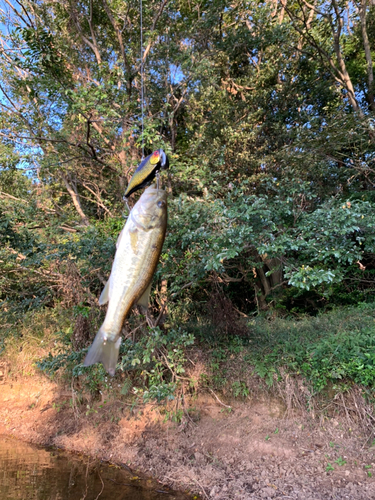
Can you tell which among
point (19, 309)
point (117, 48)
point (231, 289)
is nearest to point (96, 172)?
point (117, 48)

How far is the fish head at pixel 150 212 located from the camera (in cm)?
240

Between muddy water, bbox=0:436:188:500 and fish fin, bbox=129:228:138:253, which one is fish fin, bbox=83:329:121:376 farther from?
muddy water, bbox=0:436:188:500

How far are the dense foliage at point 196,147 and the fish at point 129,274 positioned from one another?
196 cm

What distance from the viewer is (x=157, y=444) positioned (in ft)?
20.0

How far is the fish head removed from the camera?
7.87 ft

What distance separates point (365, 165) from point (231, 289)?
5978 millimetres

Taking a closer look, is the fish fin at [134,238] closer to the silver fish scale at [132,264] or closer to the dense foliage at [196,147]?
the silver fish scale at [132,264]

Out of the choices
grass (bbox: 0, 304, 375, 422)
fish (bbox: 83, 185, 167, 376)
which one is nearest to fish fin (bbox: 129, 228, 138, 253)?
fish (bbox: 83, 185, 167, 376)

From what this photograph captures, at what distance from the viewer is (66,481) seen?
559 centimetres

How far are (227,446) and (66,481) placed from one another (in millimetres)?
2855

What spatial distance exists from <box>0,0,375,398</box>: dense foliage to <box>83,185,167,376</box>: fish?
6.44ft

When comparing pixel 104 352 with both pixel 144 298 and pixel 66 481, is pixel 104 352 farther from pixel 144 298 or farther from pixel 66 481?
pixel 66 481

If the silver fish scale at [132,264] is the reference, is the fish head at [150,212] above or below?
above

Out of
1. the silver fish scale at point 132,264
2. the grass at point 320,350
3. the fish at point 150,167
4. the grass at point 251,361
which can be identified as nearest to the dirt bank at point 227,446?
the grass at point 251,361
